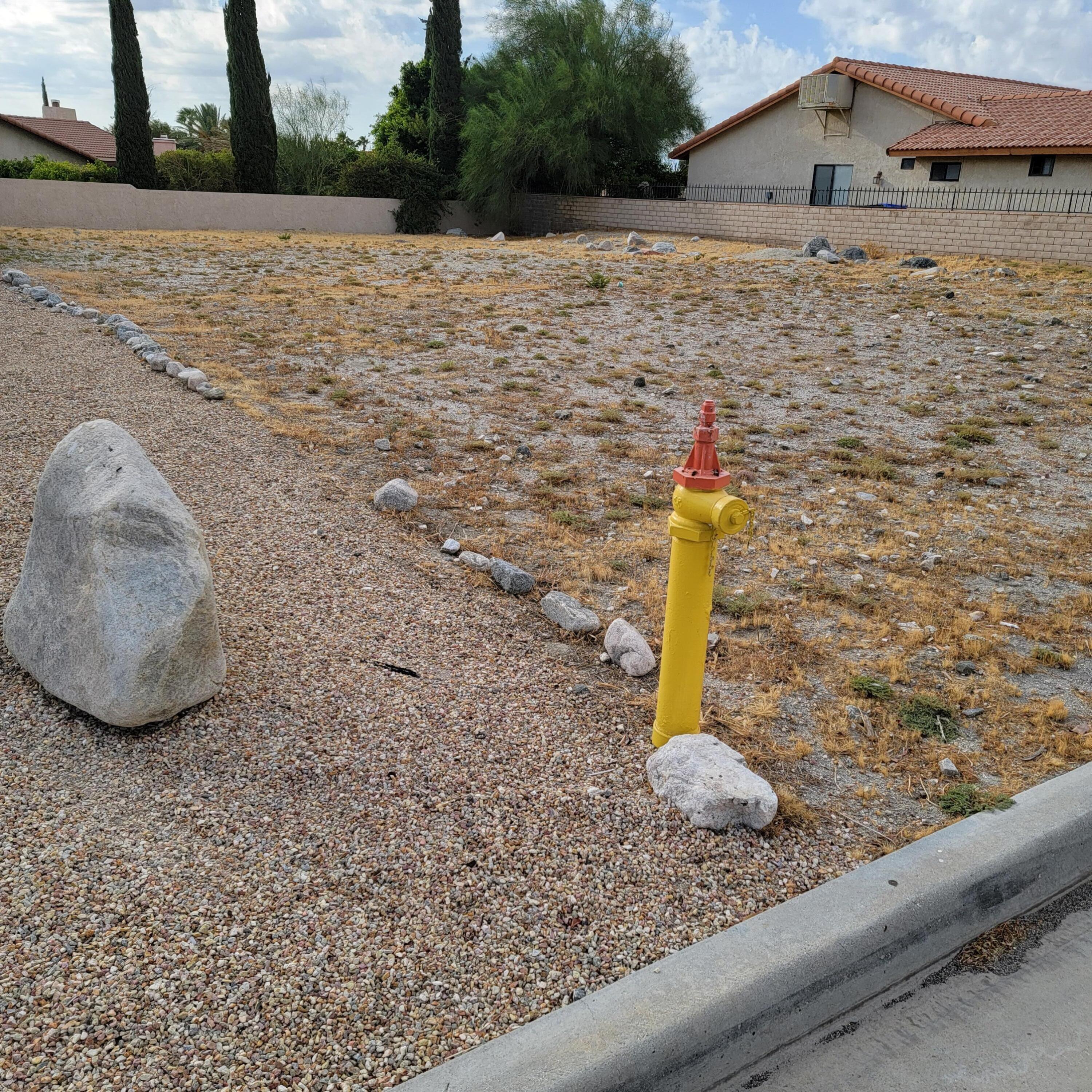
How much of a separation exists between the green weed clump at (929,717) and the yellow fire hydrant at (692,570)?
95cm

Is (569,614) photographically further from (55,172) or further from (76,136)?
(76,136)

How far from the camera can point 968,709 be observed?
12.0ft

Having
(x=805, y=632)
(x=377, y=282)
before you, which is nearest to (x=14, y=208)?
(x=377, y=282)

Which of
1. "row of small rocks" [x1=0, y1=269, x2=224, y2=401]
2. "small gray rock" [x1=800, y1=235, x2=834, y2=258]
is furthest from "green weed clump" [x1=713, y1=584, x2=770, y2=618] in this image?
"small gray rock" [x1=800, y1=235, x2=834, y2=258]

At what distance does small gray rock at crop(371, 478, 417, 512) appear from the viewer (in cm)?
551

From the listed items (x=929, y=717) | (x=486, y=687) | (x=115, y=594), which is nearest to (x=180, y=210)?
(x=115, y=594)

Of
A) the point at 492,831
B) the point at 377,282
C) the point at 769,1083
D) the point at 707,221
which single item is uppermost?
the point at 707,221

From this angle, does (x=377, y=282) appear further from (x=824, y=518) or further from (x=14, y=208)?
(x=14, y=208)

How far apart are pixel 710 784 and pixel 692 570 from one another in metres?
0.69

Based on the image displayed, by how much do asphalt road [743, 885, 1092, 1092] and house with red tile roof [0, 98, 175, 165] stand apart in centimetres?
3974

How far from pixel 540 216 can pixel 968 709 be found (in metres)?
28.0

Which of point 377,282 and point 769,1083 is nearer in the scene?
point 769,1083

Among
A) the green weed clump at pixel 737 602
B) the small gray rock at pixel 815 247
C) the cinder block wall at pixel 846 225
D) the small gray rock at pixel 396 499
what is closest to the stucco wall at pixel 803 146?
the cinder block wall at pixel 846 225

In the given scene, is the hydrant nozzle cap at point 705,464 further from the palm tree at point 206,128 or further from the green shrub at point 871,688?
the palm tree at point 206,128
